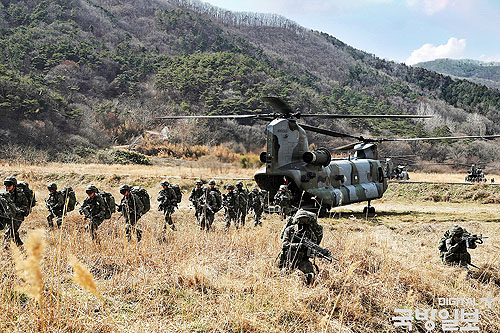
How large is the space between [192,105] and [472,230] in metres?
38.8

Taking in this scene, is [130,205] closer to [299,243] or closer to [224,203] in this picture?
[224,203]

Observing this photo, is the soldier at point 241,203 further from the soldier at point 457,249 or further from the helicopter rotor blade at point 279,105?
the soldier at point 457,249

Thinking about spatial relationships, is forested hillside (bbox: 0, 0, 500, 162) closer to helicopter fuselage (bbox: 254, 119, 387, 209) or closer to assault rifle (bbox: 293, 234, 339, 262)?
helicopter fuselage (bbox: 254, 119, 387, 209)

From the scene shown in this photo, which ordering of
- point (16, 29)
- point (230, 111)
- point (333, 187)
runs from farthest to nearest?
1. point (16, 29)
2. point (230, 111)
3. point (333, 187)

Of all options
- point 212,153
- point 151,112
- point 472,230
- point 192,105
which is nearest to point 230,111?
point 192,105

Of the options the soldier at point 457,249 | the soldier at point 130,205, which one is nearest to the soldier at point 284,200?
the soldier at point 130,205

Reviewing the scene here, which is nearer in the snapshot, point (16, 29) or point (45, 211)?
point (45, 211)

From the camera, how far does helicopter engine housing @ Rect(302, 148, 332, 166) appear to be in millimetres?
10953

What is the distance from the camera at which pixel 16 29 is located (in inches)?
2008

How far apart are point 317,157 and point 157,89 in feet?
135

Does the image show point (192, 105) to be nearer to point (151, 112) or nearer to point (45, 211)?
point (151, 112)

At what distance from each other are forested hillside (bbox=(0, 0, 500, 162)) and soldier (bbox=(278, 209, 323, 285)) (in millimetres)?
15527

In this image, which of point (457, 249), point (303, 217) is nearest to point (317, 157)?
point (457, 249)

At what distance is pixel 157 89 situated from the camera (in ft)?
159
